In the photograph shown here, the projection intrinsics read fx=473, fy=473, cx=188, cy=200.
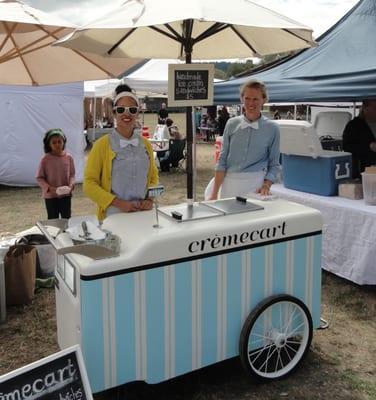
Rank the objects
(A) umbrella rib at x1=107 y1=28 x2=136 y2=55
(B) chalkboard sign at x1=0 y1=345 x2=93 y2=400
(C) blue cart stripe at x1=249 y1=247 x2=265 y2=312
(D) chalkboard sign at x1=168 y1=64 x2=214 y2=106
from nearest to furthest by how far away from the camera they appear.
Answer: (B) chalkboard sign at x1=0 y1=345 x2=93 y2=400, (C) blue cart stripe at x1=249 y1=247 x2=265 y2=312, (D) chalkboard sign at x1=168 y1=64 x2=214 y2=106, (A) umbrella rib at x1=107 y1=28 x2=136 y2=55

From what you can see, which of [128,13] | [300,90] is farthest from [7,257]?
[300,90]

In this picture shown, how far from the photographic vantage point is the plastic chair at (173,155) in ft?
34.5

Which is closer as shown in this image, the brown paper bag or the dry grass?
the dry grass

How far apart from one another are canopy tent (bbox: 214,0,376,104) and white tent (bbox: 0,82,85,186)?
14.0 ft

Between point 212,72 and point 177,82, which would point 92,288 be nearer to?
point 177,82

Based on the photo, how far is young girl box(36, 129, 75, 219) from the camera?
4562mm

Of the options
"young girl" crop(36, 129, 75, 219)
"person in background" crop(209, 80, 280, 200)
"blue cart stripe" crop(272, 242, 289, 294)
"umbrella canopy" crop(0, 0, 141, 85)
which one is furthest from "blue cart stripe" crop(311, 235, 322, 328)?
"young girl" crop(36, 129, 75, 219)

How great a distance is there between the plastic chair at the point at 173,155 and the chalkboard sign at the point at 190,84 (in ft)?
24.3

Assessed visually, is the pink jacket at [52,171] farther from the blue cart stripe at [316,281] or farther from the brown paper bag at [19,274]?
the blue cart stripe at [316,281]

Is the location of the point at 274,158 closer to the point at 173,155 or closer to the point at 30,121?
the point at 30,121

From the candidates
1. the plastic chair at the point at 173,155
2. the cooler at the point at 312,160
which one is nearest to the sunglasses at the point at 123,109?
the cooler at the point at 312,160

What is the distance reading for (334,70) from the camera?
436cm

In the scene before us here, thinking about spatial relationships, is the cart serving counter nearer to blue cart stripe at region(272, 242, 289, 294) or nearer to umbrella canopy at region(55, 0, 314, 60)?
blue cart stripe at region(272, 242, 289, 294)

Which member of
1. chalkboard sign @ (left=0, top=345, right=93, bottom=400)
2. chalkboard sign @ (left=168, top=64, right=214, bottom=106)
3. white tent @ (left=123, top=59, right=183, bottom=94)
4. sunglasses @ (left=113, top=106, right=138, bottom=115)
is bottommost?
chalkboard sign @ (left=0, top=345, right=93, bottom=400)
